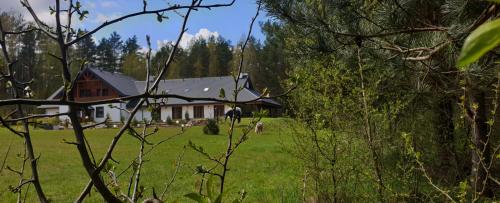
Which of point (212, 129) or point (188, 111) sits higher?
point (188, 111)

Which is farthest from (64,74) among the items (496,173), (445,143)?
(496,173)

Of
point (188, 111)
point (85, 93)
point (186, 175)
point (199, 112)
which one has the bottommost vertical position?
point (186, 175)

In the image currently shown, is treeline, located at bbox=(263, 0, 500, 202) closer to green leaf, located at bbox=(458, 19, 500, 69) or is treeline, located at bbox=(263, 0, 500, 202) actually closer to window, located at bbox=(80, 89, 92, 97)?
green leaf, located at bbox=(458, 19, 500, 69)

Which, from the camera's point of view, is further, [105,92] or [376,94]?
[105,92]

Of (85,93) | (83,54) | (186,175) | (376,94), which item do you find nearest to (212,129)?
(186,175)

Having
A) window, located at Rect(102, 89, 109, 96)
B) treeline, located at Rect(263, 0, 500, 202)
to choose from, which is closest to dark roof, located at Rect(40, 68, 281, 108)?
window, located at Rect(102, 89, 109, 96)

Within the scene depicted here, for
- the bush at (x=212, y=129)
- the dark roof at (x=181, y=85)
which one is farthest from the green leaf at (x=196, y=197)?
the dark roof at (x=181, y=85)

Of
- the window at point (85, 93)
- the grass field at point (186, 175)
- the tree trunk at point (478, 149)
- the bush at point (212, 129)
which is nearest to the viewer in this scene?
the tree trunk at point (478, 149)

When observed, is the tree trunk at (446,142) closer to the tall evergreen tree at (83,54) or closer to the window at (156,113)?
the tall evergreen tree at (83,54)

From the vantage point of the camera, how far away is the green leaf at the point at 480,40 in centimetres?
33

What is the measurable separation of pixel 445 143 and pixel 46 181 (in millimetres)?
9464

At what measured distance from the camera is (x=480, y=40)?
1.09 feet

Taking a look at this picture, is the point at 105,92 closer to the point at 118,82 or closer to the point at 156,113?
the point at 118,82

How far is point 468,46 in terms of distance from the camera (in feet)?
1.08
